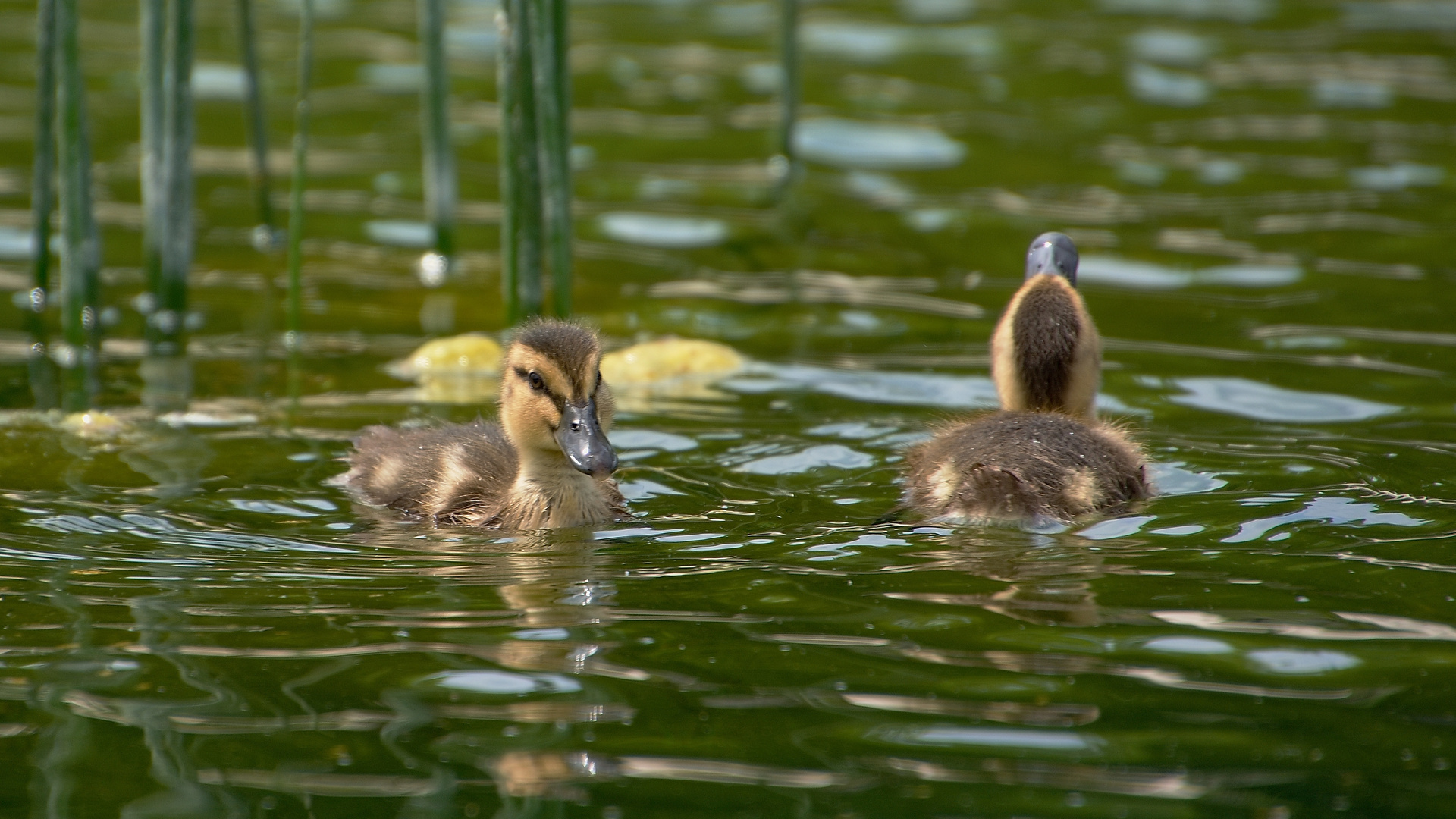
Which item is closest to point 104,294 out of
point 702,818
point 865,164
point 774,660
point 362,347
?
point 362,347

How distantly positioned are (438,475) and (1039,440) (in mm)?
1954

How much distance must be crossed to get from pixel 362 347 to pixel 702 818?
5.14m

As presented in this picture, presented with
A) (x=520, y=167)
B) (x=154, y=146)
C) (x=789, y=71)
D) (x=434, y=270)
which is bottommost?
(x=434, y=270)

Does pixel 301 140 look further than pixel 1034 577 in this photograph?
Yes

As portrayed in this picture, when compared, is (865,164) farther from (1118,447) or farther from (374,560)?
(374,560)

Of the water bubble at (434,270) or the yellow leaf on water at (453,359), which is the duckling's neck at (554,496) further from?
the water bubble at (434,270)

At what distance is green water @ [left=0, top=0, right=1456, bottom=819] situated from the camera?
3738 mm

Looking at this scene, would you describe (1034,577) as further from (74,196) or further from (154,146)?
(154,146)

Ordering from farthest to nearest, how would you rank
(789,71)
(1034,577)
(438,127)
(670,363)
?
(789,71) → (438,127) → (670,363) → (1034,577)

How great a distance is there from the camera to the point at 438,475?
5914 mm

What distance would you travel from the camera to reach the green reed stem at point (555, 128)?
7.10 meters

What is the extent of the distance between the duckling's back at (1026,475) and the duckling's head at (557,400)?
1.01m

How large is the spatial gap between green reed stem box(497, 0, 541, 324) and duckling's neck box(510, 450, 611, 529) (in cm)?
172

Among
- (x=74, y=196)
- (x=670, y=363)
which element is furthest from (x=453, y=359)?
(x=74, y=196)
